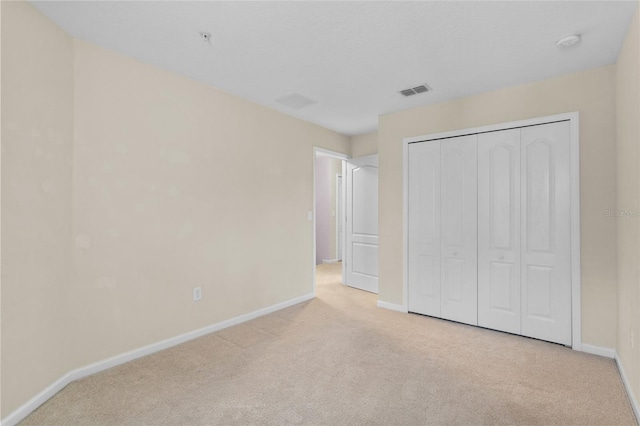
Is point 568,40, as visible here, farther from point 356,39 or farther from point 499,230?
point 499,230

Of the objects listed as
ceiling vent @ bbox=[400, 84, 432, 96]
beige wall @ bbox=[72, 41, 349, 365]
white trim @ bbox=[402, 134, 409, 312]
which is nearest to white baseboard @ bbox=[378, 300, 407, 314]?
white trim @ bbox=[402, 134, 409, 312]

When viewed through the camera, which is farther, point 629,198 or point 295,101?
point 295,101

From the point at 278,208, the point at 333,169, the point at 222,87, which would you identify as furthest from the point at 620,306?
the point at 333,169

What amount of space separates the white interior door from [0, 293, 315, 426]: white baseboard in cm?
156

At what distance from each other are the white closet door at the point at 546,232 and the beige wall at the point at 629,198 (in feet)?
1.21

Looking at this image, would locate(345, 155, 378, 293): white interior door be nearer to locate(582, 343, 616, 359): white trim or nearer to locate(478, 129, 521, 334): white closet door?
locate(478, 129, 521, 334): white closet door

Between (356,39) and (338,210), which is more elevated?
(356,39)

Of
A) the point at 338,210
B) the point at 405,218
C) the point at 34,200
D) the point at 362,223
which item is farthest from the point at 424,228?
the point at 338,210

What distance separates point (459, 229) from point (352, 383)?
6.75ft

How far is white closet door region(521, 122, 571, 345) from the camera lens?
282cm

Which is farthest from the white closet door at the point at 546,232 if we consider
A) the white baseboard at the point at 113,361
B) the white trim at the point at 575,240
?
the white baseboard at the point at 113,361

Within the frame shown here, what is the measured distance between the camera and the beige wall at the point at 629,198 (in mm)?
1917

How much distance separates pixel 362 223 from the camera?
4.93 meters

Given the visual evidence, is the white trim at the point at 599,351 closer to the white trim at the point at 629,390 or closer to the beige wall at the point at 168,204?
the white trim at the point at 629,390
